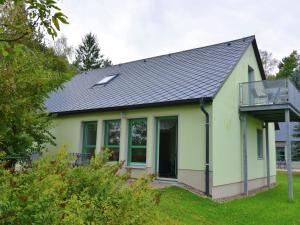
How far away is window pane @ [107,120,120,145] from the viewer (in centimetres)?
1354

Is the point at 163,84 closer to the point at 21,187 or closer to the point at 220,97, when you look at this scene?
the point at 220,97

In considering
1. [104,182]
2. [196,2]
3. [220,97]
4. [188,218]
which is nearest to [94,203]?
[104,182]

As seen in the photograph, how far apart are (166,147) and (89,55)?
43978mm

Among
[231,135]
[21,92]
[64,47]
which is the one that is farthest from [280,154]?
[21,92]

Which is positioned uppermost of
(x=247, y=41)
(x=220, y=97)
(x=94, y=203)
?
(x=247, y=41)

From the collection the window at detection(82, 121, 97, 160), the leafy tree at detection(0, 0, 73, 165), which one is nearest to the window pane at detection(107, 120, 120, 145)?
the window at detection(82, 121, 97, 160)

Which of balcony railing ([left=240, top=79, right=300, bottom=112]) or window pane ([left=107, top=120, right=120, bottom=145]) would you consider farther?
window pane ([left=107, top=120, right=120, bottom=145])

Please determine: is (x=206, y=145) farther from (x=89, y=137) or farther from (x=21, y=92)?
(x=89, y=137)

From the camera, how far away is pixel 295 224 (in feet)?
25.6

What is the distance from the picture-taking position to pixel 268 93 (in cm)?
1216

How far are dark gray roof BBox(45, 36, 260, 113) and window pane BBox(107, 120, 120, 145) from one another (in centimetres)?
81

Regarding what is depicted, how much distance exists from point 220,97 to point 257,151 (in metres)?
5.07

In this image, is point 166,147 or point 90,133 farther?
point 90,133

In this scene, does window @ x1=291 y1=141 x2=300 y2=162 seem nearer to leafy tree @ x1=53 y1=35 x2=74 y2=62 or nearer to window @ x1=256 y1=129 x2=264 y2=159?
window @ x1=256 y1=129 x2=264 y2=159
